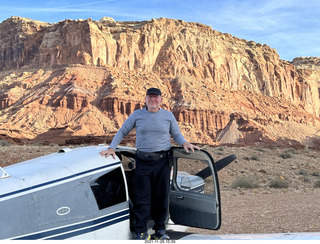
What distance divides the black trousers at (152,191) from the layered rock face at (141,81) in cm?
4822

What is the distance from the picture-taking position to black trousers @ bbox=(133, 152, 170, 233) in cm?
448

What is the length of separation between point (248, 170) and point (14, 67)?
86.6 metres

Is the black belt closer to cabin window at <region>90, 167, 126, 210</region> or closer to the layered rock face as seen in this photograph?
cabin window at <region>90, 167, 126, 210</region>

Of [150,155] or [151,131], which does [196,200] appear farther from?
[151,131]

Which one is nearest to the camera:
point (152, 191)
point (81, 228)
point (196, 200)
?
point (81, 228)

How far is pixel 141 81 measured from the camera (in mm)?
74625

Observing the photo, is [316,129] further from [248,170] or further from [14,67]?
[14,67]

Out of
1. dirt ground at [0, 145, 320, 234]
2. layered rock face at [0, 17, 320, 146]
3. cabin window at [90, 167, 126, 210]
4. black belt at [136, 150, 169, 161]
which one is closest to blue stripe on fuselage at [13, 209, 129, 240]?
cabin window at [90, 167, 126, 210]

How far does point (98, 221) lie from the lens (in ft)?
13.2

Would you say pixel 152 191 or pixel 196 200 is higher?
pixel 152 191

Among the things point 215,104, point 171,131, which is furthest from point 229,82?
point 171,131

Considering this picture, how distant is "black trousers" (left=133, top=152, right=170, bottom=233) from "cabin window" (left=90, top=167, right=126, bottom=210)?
0.63ft

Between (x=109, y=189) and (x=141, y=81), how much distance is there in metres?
70.9

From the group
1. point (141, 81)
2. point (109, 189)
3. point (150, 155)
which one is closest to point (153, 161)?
point (150, 155)
